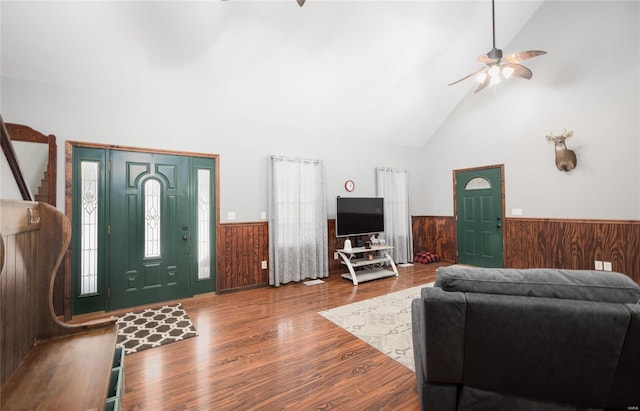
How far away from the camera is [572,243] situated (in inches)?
165

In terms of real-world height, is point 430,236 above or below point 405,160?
below

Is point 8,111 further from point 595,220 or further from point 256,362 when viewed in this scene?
point 595,220

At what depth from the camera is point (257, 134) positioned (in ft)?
14.3

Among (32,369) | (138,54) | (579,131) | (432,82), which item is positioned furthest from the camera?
(432,82)

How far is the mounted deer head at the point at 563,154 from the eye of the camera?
414 cm

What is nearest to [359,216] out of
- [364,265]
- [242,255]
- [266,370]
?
[364,265]

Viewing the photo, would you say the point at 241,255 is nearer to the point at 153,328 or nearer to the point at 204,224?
the point at 204,224

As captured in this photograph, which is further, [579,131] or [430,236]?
[430,236]

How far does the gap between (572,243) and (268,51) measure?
5.43 metres

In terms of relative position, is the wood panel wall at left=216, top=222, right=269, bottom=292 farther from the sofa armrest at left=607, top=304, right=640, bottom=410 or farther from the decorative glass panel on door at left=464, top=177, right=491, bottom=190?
the decorative glass panel on door at left=464, top=177, right=491, bottom=190

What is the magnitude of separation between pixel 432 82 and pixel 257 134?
340cm

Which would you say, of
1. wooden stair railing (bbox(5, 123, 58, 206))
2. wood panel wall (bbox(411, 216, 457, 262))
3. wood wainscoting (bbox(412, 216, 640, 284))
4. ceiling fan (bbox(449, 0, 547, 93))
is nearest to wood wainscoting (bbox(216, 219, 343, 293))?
wooden stair railing (bbox(5, 123, 58, 206))

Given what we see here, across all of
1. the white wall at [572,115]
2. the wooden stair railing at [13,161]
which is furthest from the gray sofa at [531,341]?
the white wall at [572,115]

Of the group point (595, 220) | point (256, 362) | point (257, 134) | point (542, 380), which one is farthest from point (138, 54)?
point (595, 220)
